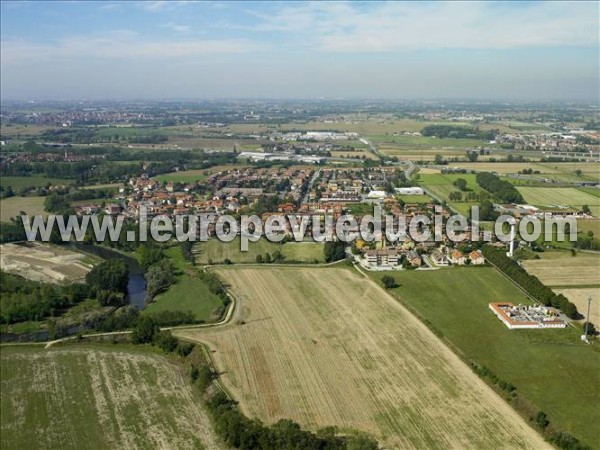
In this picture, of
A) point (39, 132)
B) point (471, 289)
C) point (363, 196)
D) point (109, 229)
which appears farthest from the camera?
point (39, 132)

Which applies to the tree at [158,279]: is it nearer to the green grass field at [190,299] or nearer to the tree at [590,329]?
the green grass field at [190,299]

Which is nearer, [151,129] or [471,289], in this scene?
[471,289]

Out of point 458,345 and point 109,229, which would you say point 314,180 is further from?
point 458,345

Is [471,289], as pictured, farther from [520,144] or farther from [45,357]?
Answer: [520,144]

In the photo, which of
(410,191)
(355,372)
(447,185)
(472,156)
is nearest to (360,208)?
(410,191)

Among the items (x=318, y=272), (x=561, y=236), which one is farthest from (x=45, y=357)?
(x=561, y=236)

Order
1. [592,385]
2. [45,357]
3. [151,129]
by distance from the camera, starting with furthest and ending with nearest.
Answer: [151,129] → [45,357] → [592,385]

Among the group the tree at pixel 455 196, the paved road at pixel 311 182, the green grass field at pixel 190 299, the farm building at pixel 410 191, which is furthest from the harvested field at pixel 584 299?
the paved road at pixel 311 182
